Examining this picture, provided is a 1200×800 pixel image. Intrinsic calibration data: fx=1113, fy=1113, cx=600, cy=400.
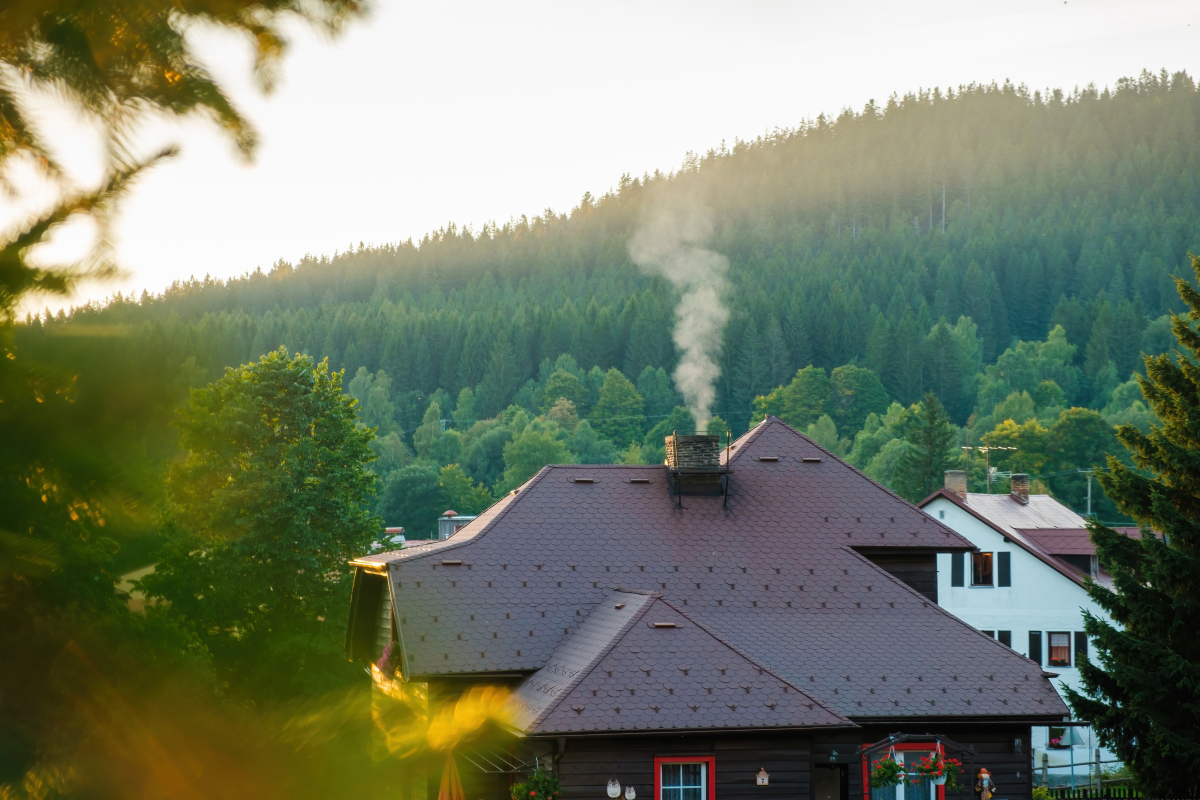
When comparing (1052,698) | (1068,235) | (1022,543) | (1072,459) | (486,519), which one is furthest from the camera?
(1068,235)

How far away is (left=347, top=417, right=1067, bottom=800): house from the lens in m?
17.1

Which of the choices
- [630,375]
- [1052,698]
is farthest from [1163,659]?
[630,375]

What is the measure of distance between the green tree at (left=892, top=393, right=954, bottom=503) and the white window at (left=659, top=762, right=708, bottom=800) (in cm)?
7527

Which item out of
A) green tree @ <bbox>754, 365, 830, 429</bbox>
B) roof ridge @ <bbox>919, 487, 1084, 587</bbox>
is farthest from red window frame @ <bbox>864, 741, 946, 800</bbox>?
green tree @ <bbox>754, 365, 830, 429</bbox>

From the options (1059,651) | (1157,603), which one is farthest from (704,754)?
(1059,651)

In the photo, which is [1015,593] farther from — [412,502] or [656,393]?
[656,393]

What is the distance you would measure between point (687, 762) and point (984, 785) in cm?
517

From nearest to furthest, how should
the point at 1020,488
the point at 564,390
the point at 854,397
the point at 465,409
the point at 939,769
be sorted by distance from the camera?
the point at 939,769, the point at 1020,488, the point at 854,397, the point at 564,390, the point at 465,409

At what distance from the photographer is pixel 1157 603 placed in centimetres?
2044

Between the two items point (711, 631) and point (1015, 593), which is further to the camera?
point (1015, 593)

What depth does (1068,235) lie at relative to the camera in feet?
641

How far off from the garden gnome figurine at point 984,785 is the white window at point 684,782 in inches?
189

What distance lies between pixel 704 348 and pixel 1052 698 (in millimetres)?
141285

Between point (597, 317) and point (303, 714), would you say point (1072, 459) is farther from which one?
point (303, 714)
